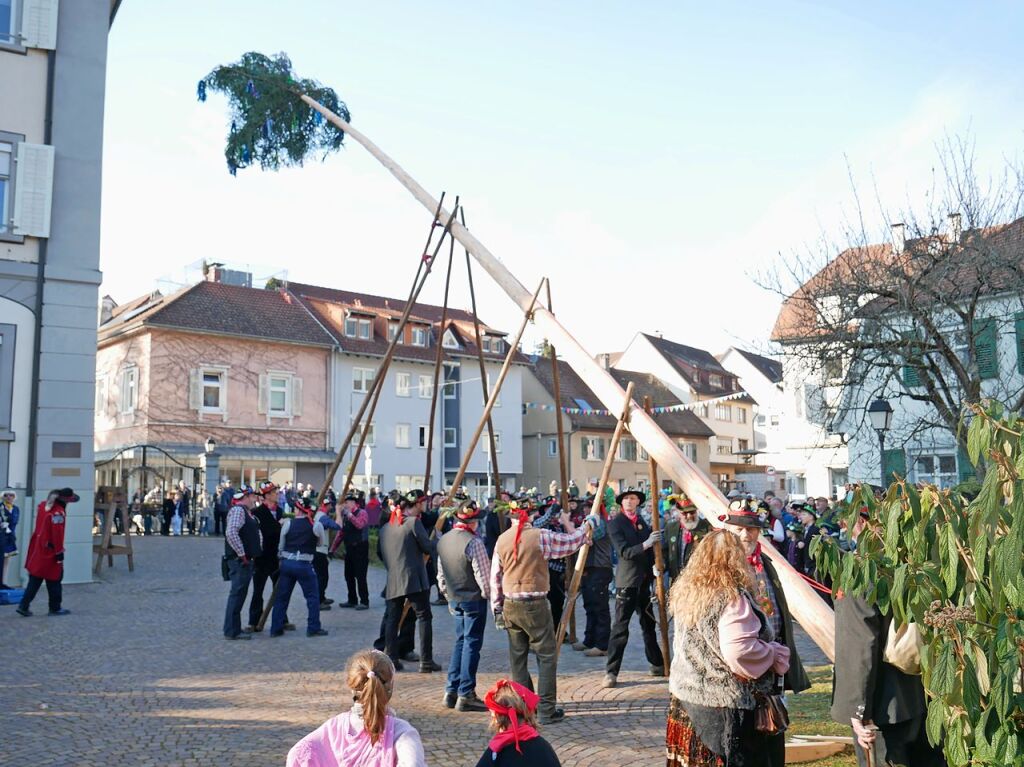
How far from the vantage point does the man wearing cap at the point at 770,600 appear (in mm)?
4863

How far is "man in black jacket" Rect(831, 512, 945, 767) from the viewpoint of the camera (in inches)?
191

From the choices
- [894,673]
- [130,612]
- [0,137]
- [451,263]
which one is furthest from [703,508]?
[0,137]

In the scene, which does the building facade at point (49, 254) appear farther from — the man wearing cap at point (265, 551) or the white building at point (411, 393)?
the white building at point (411, 393)

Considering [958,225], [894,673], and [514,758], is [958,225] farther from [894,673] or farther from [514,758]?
[514,758]

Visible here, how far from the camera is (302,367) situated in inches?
1604

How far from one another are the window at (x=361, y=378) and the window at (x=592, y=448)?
1261 centimetres

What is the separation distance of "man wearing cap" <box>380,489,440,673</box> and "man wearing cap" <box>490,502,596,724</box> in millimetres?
1902

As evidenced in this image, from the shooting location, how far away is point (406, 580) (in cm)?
995

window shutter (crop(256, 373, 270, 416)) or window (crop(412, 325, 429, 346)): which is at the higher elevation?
window (crop(412, 325, 429, 346))

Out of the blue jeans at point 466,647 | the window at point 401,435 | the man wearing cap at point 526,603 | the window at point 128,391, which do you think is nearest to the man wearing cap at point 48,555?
the blue jeans at point 466,647

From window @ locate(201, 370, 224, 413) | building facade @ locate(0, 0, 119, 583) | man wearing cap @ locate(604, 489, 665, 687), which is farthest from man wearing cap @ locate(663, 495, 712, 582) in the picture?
window @ locate(201, 370, 224, 413)

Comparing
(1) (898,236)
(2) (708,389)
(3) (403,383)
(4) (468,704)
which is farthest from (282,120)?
(2) (708,389)

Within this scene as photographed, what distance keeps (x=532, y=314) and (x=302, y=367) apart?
1255 inches

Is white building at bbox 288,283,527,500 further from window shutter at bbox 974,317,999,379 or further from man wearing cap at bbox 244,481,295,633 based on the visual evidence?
man wearing cap at bbox 244,481,295,633
